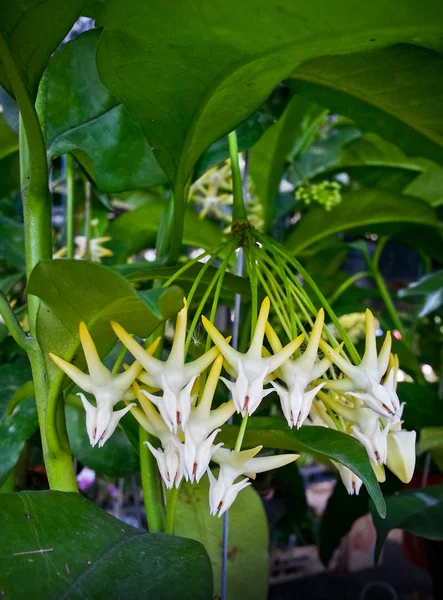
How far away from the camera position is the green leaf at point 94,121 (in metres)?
0.46

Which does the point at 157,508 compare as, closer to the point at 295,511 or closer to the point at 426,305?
the point at 426,305

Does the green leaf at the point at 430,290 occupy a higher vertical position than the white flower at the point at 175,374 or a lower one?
higher

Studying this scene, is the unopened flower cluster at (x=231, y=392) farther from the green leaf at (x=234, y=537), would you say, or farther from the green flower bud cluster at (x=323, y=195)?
the green flower bud cluster at (x=323, y=195)

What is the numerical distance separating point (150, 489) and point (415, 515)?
22 cm

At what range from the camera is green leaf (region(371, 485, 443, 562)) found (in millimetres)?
465

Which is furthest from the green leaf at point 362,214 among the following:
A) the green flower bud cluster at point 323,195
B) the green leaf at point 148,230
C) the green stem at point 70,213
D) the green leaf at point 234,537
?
the green leaf at point 234,537

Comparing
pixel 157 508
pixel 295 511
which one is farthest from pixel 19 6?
pixel 295 511

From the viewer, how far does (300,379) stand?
11.9 inches

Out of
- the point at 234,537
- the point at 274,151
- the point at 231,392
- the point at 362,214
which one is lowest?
the point at 234,537

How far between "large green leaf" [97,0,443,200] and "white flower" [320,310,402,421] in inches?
5.6

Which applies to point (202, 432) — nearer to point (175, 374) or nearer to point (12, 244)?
point (175, 374)

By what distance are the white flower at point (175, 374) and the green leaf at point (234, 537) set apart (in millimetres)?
210

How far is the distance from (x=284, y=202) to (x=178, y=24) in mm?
679

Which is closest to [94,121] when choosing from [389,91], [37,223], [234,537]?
[37,223]
